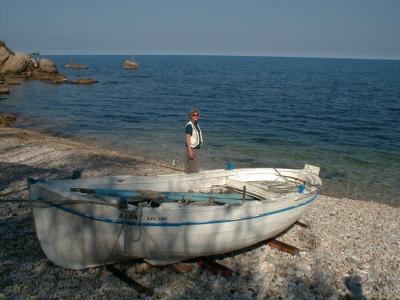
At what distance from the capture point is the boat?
6.71m

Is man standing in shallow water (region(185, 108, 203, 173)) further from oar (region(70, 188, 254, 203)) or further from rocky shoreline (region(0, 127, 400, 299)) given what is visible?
rocky shoreline (region(0, 127, 400, 299))

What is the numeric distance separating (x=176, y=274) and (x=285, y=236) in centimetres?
373

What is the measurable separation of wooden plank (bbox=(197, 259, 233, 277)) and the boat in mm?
328

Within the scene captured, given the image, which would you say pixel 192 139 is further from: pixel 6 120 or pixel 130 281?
pixel 6 120

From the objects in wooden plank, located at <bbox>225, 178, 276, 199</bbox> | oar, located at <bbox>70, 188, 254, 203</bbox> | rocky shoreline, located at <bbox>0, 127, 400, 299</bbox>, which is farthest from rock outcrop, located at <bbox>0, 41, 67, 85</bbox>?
oar, located at <bbox>70, 188, 254, 203</bbox>

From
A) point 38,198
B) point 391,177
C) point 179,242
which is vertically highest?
point 38,198

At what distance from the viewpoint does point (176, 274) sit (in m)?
7.51

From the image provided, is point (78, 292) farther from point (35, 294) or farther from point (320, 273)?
point (320, 273)

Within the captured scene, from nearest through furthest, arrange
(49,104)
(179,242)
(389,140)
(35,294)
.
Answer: (35,294)
(179,242)
(389,140)
(49,104)

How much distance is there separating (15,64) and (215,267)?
69207 mm

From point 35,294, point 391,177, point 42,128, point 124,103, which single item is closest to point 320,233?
point 35,294

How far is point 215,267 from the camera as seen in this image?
25.5 ft

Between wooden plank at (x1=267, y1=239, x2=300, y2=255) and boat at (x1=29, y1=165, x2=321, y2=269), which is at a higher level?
boat at (x1=29, y1=165, x2=321, y2=269)

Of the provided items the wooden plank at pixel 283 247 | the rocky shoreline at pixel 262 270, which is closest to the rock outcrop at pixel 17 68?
the rocky shoreline at pixel 262 270
